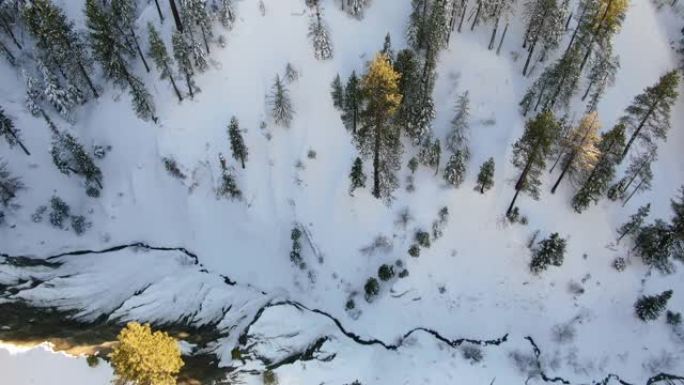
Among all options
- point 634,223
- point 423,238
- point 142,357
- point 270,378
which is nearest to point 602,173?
point 634,223

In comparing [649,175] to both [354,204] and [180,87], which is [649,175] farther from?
[180,87]

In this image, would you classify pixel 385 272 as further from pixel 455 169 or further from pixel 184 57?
pixel 184 57

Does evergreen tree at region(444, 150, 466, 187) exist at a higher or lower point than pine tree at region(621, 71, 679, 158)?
lower

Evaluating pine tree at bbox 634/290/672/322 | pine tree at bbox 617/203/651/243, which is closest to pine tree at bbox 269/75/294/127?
pine tree at bbox 617/203/651/243

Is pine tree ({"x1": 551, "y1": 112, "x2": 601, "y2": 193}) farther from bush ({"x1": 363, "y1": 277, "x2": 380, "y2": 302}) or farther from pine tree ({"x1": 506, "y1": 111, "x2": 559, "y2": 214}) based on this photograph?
bush ({"x1": 363, "y1": 277, "x2": 380, "y2": 302})

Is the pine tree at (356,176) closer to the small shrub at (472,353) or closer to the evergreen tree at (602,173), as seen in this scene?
the small shrub at (472,353)

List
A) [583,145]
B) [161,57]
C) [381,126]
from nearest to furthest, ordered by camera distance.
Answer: [381,126] → [583,145] → [161,57]
